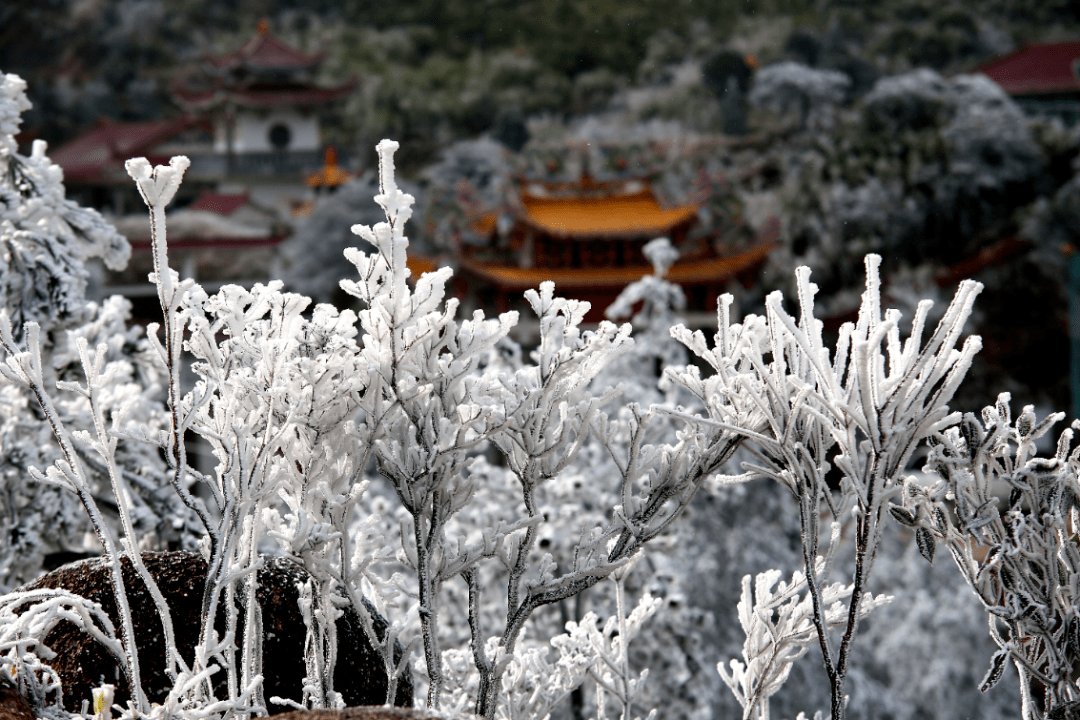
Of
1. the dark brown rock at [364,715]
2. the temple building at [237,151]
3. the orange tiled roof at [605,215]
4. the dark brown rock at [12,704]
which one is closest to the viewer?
the dark brown rock at [364,715]

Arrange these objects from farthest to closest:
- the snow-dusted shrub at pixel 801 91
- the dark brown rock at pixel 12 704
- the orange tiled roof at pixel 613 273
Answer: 1. the snow-dusted shrub at pixel 801 91
2. the orange tiled roof at pixel 613 273
3. the dark brown rock at pixel 12 704

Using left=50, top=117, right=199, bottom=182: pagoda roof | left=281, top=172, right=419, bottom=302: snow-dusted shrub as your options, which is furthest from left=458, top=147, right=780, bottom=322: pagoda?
left=50, top=117, right=199, bottom=182: pagoda roof

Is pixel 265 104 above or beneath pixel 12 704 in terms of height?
above

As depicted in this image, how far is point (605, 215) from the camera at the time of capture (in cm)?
2012

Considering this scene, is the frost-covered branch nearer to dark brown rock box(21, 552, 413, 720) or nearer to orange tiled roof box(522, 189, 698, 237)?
dark brown rock box(21, 552, 413, 720)

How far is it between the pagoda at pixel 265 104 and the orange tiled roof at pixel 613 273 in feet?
57.7

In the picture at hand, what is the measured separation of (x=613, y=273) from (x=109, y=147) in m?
20.3

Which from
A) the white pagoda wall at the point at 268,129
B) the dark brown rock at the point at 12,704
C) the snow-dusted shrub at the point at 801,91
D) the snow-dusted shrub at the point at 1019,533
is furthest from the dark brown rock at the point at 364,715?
the white pagoda wall at the point at 268,129

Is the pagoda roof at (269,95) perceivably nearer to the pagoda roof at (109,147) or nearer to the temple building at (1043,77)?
the pagoda roof at (109,147)

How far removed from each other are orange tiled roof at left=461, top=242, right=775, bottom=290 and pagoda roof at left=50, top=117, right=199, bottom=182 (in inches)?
648

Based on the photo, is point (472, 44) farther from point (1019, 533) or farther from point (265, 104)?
point (1019, 533)

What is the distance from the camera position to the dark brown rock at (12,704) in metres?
2.00

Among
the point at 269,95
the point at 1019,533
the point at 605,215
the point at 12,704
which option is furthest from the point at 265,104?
the point at 1019,533

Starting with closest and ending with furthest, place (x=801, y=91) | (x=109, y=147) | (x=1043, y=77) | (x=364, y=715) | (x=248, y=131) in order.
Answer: (x=364, y=715) → (x=109, y=147) → (x=1043, y=77) → (x=801, y=91) → (x=248, y=131)
